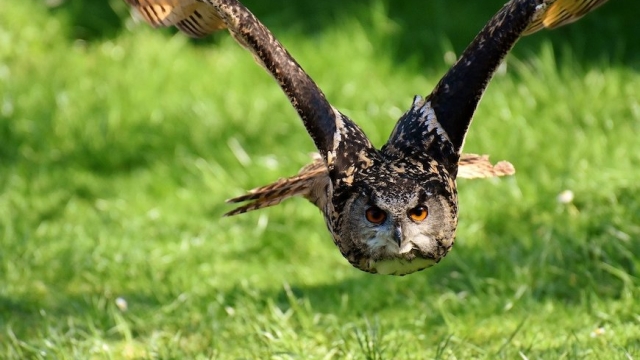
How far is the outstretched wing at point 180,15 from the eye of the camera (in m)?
4.94

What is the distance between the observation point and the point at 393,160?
4.40 m

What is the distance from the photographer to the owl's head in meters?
4.14

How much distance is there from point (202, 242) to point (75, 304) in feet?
3.11

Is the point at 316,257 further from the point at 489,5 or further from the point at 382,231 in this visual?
the point at 489,5

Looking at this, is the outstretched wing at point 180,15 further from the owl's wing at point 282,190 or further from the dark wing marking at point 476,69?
the dark wing marking at point 476,69

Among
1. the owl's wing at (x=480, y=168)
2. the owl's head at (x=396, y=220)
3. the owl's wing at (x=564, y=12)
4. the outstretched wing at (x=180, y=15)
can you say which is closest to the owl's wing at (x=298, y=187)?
the owl's wing at (x=480, y=168)

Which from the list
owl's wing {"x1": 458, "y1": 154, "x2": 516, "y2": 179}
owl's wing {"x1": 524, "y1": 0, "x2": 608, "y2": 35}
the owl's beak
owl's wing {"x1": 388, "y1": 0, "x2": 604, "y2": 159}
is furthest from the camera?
owl's wing {"x1": 524, "y1": 0, "x2": 608, "y2": 35}

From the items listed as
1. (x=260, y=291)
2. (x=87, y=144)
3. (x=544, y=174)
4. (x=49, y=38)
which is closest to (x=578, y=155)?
(x=544, y=174)

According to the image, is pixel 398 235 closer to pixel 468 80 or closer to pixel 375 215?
pixel 375 215

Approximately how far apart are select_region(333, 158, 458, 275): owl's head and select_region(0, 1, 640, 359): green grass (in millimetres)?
351

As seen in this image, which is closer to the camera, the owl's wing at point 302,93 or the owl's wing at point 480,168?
the owl's wing at point 302,93

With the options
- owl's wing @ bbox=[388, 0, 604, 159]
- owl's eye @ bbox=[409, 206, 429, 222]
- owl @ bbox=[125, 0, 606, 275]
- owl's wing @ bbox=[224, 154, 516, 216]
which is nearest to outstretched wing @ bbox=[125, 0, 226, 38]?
owl @ bbox=[125, 0, 606, 275]

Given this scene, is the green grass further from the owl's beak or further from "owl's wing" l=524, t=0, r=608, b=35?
"owl's wing" l=524, t=0, r=608, b=35

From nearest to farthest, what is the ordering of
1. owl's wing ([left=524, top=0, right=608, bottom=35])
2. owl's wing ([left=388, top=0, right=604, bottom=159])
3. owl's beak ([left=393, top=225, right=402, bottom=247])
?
owl's beak ([left=393, top=225, right=402, bottom=247])
owl's wing ([left=388, top=0, right=604, bottom=159])
owl's wing ([left=524, top=0, right=608, bottom=35])
